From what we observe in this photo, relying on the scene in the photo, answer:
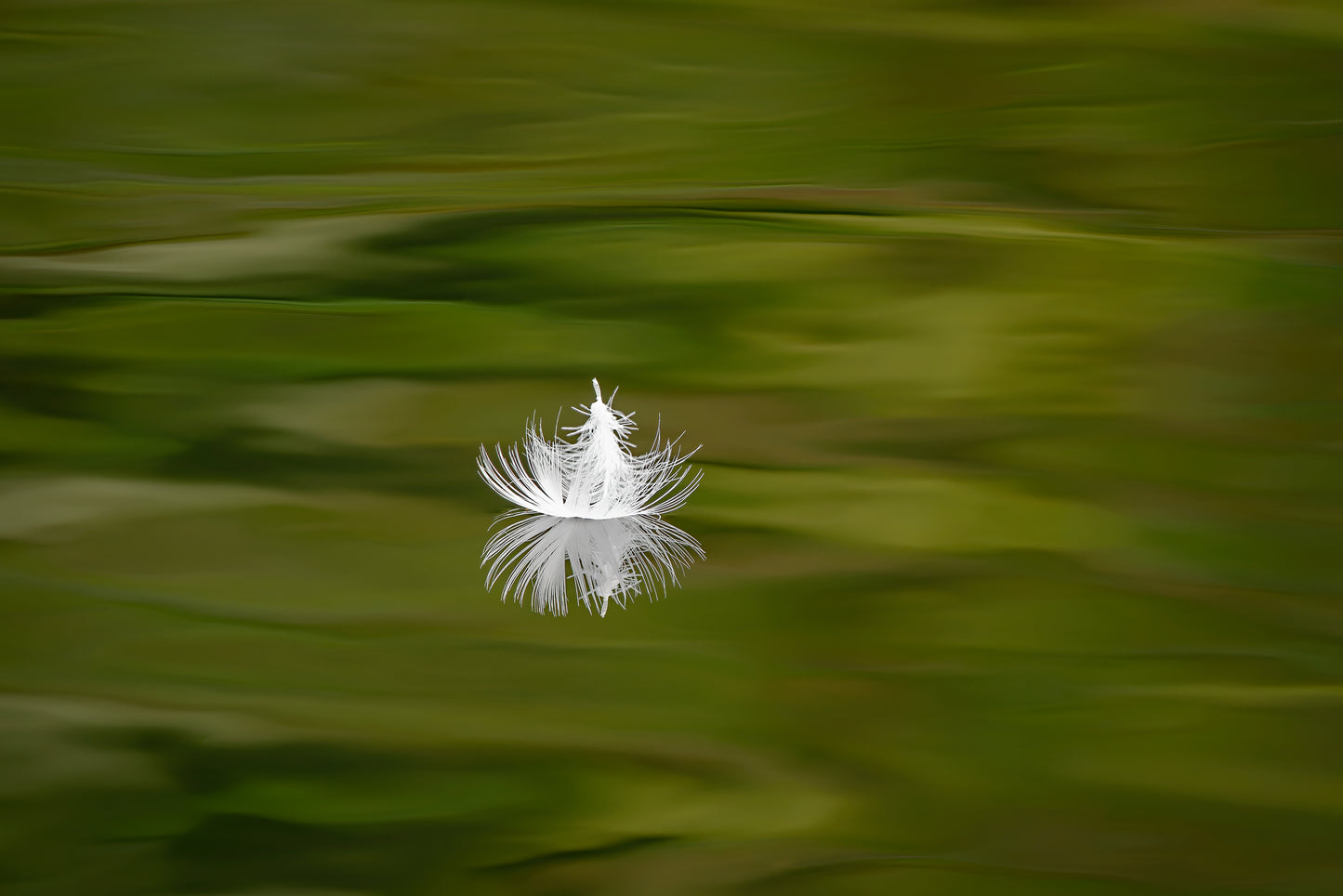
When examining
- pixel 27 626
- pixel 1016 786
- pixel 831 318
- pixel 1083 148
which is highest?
pixel 1083 148

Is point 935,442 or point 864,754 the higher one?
point 935,442

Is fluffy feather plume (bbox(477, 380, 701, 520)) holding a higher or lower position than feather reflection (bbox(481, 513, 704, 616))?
higher

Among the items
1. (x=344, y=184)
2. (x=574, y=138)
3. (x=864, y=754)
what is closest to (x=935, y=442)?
(x=864, y=754)

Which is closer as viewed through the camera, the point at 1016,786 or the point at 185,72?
the point at 1016,786

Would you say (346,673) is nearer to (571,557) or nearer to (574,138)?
(571,557)
